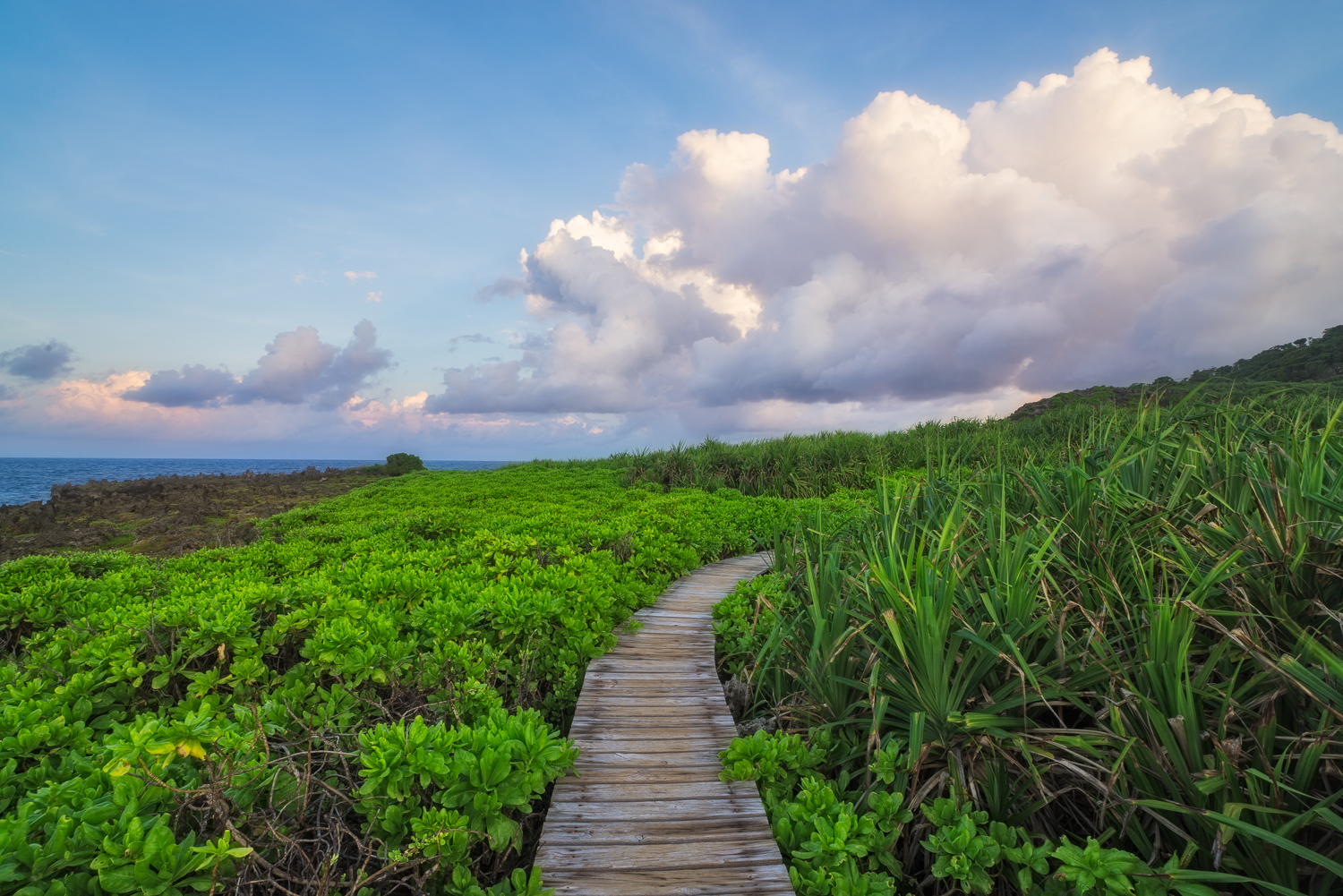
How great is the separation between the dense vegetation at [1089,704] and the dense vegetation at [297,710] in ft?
5.36

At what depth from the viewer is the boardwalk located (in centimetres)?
265

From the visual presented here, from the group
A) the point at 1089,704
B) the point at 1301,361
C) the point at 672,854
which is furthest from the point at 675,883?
the point at 1301,361

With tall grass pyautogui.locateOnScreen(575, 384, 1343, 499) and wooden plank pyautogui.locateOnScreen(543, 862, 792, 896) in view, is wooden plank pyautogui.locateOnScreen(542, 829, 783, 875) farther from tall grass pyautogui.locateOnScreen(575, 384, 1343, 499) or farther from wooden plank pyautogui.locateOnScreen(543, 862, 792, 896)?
tall grass pyautogui.locateOnScreen(575, 384, 1343, 499)

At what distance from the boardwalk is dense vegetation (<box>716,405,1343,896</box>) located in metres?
0.21

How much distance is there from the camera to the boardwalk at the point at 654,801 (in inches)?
104

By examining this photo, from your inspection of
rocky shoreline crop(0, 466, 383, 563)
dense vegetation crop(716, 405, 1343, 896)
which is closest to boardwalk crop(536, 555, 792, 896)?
dense vegetation crop(716, 405, 1343, 896)

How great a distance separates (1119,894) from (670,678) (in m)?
3.03

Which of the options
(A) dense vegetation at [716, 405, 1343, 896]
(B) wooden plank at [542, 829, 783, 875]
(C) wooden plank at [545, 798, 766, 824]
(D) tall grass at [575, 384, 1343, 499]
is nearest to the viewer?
(A) dense vegetation at [716, 405, 1343, 896]

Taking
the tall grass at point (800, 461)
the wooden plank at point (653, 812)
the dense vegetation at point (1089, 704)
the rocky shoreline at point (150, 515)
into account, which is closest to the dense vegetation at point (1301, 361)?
the tall grass at point (800, 461)

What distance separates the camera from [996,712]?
9.56 ft

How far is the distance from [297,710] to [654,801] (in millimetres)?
2260

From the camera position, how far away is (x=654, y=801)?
3174 millimetres

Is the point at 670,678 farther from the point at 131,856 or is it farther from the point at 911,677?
the point at 131,856

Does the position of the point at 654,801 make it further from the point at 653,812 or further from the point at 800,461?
the point at 800,461
